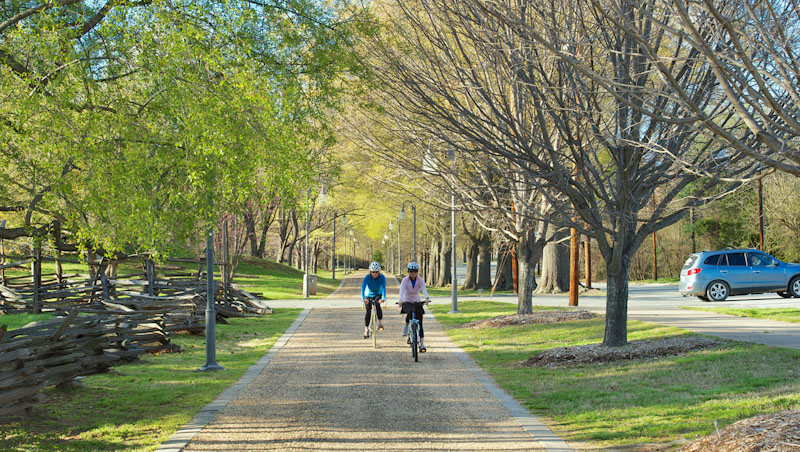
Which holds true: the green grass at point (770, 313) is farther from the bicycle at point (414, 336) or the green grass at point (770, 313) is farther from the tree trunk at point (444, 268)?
the tree trunk at point (444, 268)

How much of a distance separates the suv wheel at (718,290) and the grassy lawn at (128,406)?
707 inches

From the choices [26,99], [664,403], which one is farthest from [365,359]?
[26,99]

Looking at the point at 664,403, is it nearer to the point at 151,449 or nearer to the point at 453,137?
the point at 151,449

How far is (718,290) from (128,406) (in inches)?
902

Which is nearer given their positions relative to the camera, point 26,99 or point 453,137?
point 26,99

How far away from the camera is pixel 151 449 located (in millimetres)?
6922

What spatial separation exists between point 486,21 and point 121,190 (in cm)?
501

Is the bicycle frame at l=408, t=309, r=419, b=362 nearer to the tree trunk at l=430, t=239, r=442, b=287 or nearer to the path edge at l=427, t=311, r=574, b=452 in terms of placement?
the path edge at l=427, t=311, r=574, b=452

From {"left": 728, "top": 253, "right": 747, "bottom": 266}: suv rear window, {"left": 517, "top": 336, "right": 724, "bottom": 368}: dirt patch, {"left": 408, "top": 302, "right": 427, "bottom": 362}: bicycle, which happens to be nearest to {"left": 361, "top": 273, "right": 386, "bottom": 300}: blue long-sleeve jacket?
{"left": 408, "top": 302, "right": 427, "bottom": 362}: bicycle

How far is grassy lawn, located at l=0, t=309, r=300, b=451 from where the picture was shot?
728cm

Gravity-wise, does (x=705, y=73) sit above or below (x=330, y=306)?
above

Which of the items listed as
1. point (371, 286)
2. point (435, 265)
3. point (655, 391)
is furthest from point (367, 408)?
point (435, 265)

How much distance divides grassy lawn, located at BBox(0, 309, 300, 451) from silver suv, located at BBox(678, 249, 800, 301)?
57.4 ft

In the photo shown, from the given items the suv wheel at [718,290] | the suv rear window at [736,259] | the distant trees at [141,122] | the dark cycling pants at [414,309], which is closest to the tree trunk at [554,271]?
the suv wheel at [718,290]
